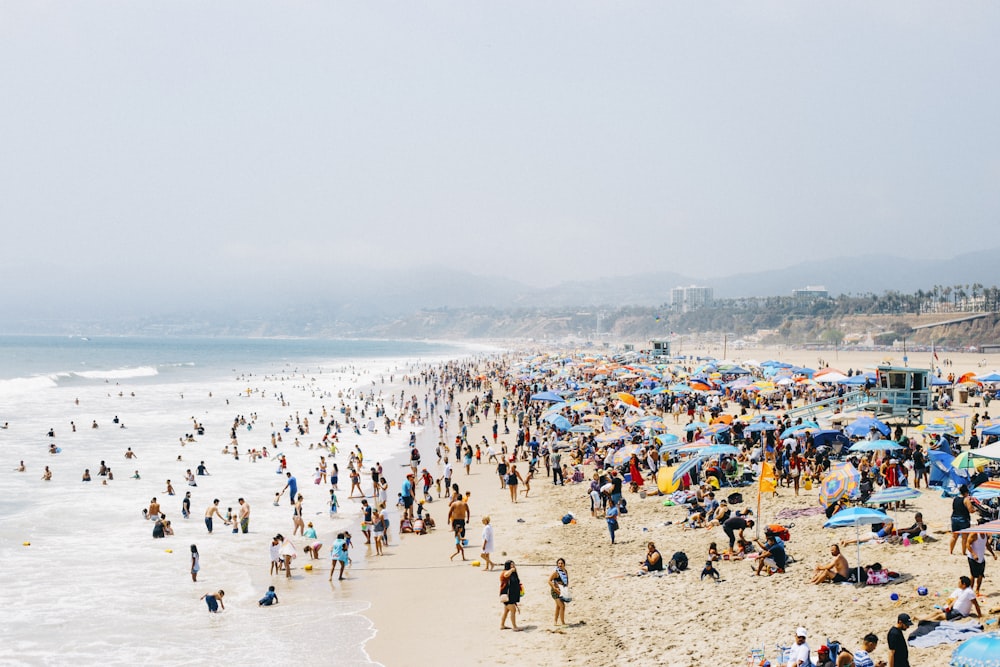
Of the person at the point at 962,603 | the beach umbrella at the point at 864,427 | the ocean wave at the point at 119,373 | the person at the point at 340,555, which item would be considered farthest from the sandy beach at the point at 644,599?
the ocean wave at the point at 119,373

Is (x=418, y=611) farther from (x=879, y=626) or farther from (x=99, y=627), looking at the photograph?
(x=879, y=626)

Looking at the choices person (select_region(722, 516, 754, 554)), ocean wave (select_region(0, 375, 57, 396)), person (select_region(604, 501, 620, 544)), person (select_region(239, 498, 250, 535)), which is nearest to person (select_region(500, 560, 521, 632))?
person (select_region(722, 516, 754, 554))

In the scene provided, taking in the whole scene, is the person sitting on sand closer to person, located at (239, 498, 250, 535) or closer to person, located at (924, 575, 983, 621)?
person, located at (924, 575, 983, 621)

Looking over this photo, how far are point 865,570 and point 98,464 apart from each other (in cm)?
2420

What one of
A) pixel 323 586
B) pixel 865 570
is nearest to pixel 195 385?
pixel 323 586

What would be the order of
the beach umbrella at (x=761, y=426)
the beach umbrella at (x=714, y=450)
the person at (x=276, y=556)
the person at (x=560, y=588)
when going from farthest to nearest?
the beach umbrella at (x=761, y=426) → the beach umbrella at (x=714, y=450) → the person at (x=276, y=556) → the person at (x=560, y=588)

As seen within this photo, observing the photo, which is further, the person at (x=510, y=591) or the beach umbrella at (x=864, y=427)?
the beach umbrella at (x=864, y=427)

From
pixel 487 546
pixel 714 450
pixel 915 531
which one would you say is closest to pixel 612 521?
pixel 487 546

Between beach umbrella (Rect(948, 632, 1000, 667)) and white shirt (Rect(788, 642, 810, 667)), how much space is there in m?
1.42

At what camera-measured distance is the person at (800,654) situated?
7168 mm

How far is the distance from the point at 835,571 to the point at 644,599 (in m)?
2.58

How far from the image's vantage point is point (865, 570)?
9516mm

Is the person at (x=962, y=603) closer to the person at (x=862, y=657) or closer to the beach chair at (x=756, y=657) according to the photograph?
the person at (x=862, y=657)

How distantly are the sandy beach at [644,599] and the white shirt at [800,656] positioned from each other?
83 cm
